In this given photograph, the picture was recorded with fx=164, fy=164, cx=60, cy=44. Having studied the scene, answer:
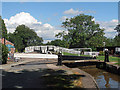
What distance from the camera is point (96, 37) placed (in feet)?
148

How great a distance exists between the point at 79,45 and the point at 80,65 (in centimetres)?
2734

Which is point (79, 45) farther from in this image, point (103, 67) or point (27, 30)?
point (27, 30)

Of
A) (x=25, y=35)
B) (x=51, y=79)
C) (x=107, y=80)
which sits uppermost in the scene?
(x=25, y=35)

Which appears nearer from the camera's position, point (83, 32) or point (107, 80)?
point (107, 80)

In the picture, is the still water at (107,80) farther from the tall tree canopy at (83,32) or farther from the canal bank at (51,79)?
the tall tree canopy at (83,32)

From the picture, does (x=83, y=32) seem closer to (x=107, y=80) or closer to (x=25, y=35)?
(x=107, y=80)

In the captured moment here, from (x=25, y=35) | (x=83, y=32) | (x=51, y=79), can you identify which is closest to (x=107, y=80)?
(x=51, y=79)

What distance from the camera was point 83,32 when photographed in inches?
1781

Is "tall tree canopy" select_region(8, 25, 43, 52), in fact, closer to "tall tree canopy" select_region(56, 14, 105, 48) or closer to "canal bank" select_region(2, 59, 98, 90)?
"tall tree canopy" select_region(56, 14, 105, 48)

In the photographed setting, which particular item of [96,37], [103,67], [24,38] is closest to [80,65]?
[103,67]

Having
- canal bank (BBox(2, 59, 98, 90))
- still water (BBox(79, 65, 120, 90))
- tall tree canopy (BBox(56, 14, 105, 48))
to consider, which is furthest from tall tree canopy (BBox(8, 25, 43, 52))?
canal bank (BBox(2, 59, 98, 90))

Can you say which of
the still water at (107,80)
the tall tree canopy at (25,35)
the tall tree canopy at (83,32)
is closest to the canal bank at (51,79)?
the still water at (107,80)

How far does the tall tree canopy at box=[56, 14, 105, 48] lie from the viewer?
45.1 m

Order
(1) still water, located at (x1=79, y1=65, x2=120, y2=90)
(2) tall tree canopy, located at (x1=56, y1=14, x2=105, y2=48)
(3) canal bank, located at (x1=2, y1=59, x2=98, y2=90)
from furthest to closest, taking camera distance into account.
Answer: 1. (2) tall tree canopy, located at (x1=56, y1=14, x2=105, y2=48)
2. (1) still water, located at (x1=79, y1=65, x2=120, y2=90)
3. (3) canal bank, located at (x1=2, y1=59, x2=98, y2=90)
